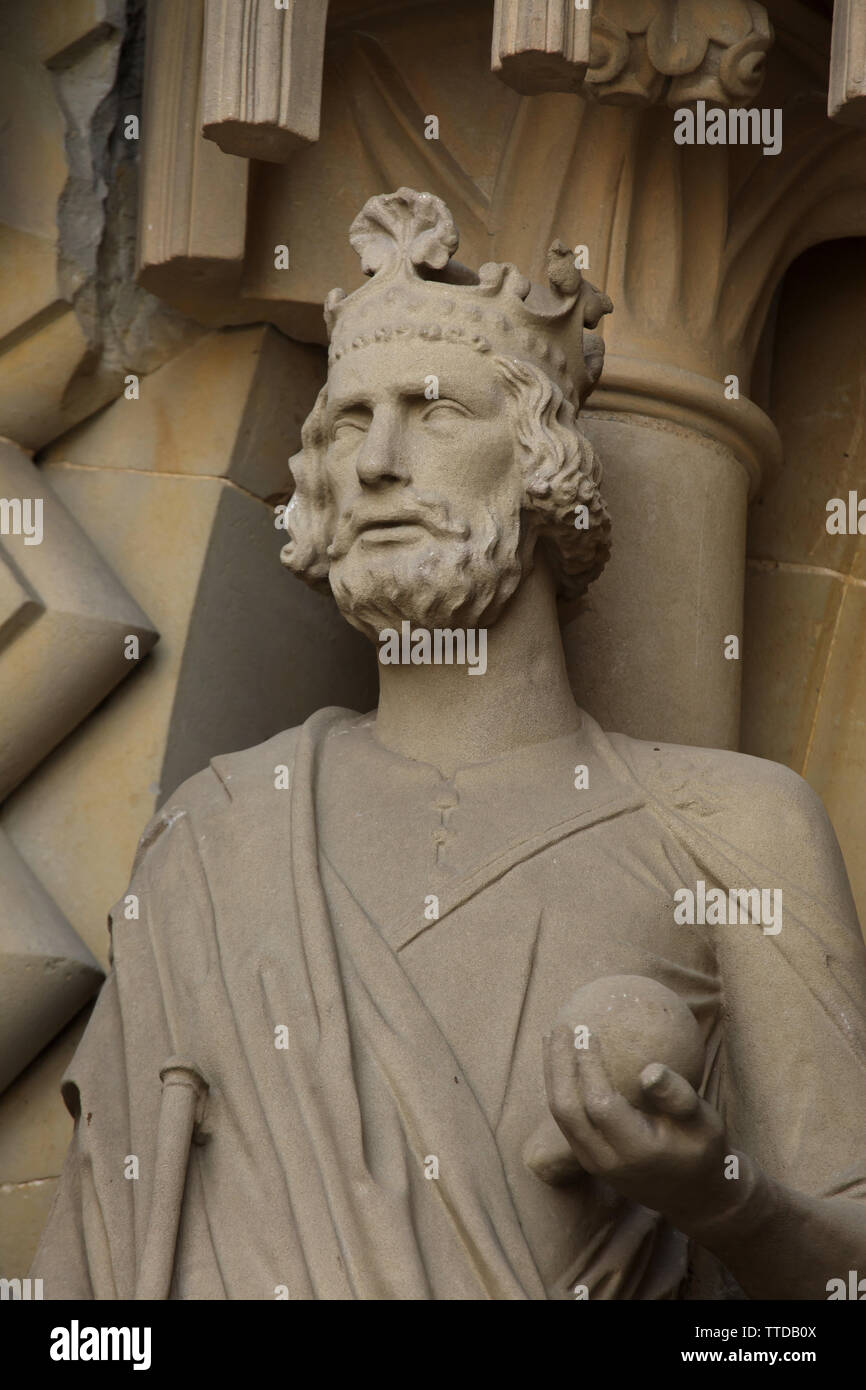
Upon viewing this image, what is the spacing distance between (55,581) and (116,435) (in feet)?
Answer: 1.26

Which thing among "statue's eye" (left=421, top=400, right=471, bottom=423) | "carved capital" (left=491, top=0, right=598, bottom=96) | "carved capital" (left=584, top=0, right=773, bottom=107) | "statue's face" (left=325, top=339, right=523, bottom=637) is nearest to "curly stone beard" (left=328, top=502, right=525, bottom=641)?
"statue's face" (left=325, top=339, right=523, bottom=637)

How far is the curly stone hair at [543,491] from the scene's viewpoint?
459 cm

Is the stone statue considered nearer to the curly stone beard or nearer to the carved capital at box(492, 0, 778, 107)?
the curly stone beard

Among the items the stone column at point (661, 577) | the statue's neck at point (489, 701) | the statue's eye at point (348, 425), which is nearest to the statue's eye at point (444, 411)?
the statue's eye at point (348, 425)

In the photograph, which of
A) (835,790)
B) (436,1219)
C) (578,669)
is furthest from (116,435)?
(436,1219)

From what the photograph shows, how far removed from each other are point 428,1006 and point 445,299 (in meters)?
1.13

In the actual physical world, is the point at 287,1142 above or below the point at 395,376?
below

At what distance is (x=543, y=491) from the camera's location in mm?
4582

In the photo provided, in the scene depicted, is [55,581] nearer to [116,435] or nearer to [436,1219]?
[116,435]

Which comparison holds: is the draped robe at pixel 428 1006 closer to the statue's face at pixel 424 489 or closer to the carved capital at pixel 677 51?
the statue's face at pixel 424 489

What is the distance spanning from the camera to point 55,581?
5188 mm

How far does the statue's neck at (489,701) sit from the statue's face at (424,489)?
0.07 metres

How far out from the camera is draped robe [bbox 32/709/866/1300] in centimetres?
403

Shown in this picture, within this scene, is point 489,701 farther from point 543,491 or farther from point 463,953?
point 463,953
